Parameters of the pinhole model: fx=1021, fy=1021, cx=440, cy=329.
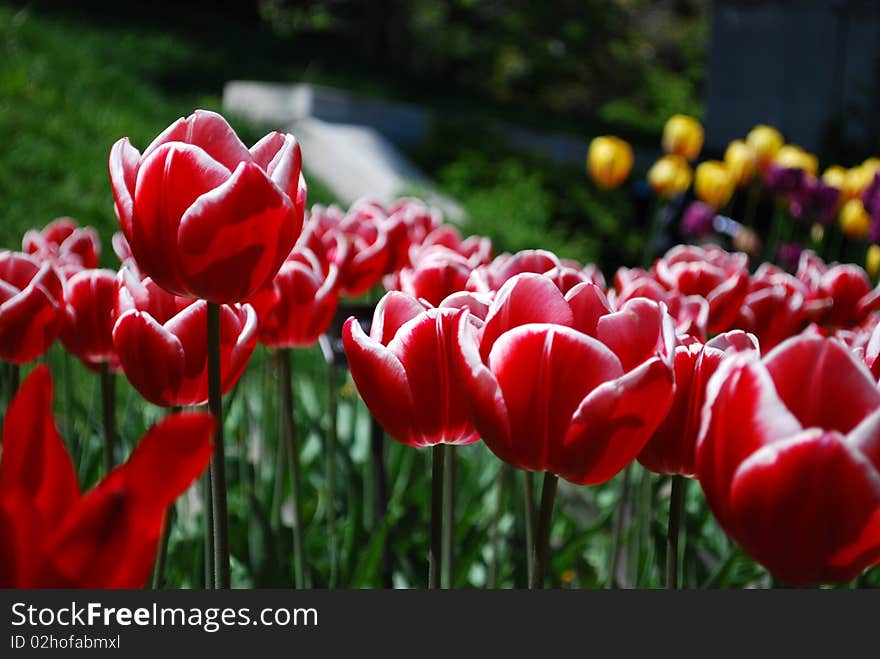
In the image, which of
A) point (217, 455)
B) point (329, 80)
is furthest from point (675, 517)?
point (329, 80)

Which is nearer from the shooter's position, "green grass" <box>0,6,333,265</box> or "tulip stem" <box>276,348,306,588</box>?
"tulip stem" <box>276,348,306,588</box>

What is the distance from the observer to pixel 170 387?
974 mm

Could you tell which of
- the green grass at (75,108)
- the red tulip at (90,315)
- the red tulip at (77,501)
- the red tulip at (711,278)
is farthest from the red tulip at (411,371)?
the green grass at (75,108)

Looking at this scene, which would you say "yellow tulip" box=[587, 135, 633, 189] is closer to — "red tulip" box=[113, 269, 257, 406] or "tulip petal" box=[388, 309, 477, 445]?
"red tulip" box=[113, 269, 257, 406]

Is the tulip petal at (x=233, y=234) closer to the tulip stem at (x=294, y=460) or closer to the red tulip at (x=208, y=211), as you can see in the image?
the red tulip at (x=208, y=211)

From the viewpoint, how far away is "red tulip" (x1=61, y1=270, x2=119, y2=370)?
1174mm

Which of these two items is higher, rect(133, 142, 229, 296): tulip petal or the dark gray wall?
the dark gray wall

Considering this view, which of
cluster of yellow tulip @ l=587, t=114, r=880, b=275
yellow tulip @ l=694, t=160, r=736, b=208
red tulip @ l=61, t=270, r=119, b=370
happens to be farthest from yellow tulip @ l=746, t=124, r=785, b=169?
red tulip @ l=61, t=270, r=119, b=370

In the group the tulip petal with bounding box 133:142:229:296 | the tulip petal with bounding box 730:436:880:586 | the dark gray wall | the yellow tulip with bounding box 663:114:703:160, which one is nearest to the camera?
the tulip petal with bounding box 730:436:880:586

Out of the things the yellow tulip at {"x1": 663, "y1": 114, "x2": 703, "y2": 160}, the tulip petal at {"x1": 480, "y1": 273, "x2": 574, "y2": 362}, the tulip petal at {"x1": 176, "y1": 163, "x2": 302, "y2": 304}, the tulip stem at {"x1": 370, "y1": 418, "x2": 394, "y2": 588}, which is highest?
the yellow tulip at {"x1": 663, "y1": 114, "x2": 703, "y2": 160}

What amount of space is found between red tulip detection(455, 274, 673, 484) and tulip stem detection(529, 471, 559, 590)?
0.04 ft

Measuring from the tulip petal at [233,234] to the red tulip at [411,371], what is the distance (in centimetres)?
9

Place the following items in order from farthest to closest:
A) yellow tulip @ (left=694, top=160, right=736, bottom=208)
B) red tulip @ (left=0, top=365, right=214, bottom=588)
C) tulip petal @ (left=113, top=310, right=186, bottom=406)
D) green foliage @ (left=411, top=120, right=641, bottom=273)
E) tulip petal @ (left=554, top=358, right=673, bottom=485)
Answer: green foliage @ (left=411, top=120, right=641, bottom=273), yellow tulip @ (left=694, top=160, right=736, bottom=208), tulip petal @ (left=113, top=310, right=186, bottom=406), tulip petal @ (left=554, top=358, right=673, bottom=485), red tulip @ (left=0, top=365, right=214, bottom=588)

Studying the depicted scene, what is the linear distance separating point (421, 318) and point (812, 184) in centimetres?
232
